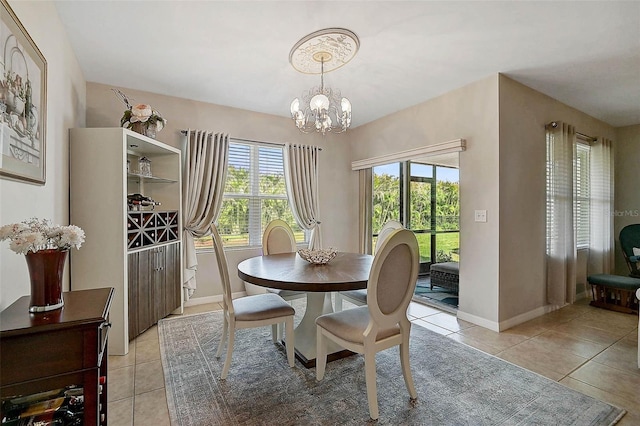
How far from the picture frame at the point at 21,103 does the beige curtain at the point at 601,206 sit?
20.4ft

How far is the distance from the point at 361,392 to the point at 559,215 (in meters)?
3.38

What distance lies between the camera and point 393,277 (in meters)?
1.77

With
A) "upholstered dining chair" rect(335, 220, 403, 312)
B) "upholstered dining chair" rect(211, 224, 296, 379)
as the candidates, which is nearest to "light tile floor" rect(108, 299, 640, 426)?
"upholstered dining chair" rect(211, 224, 296, 379)

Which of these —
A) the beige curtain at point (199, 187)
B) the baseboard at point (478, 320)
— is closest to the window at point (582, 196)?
the baseboard at point (478, 320)

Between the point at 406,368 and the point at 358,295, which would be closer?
the point at 406,368

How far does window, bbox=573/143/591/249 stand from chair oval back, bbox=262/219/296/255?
12.9 ft

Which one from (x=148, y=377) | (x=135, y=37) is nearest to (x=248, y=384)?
(x=148, y=377)

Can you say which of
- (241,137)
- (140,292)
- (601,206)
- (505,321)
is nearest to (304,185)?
(241,137)

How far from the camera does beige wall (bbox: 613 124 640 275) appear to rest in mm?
4719

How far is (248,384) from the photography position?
6.70 feet

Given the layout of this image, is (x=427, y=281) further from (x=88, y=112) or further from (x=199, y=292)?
(x=88, y=112)

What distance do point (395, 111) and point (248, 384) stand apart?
3.71 metres

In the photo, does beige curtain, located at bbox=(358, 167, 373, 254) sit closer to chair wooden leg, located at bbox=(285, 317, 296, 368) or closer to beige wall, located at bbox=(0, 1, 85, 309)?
chair wooden leg, located at bbox=(285, 317, 296, 368)

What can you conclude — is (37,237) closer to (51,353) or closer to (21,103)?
(51,353)
